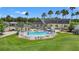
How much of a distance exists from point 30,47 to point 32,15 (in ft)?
0.92

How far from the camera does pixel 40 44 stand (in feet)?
6.15

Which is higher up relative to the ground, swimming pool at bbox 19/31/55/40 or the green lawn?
swimming pool at bbox 19/31/55/40

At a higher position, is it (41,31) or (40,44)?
(41,31)

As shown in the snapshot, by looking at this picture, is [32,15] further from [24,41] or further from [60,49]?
[60,49]

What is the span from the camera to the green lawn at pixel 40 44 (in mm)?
1864

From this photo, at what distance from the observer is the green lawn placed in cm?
186

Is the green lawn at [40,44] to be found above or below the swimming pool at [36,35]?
below

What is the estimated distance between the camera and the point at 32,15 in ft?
6.21
